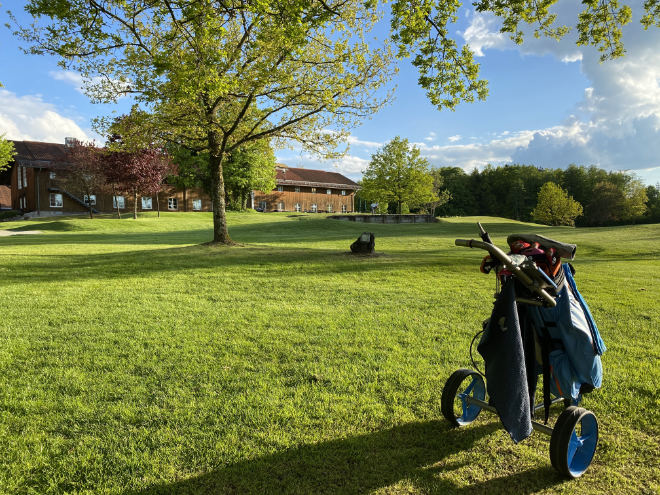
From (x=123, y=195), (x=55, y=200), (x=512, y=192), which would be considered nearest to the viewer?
(x=123, y=195)

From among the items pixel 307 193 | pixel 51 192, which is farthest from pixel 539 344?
pixel 307 193

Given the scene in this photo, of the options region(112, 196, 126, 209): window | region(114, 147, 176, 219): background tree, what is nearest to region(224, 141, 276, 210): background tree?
region(114, 147, 176, 219): background tree

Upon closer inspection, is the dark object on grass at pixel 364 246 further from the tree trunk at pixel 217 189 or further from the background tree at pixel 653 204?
the background tree at pixel 653 204

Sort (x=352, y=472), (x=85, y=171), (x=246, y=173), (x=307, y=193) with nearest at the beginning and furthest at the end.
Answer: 1. (x=352, y=472)
2. (x=85, y=171)
3. (x=246, y=173)
4. (x=307, y=193)

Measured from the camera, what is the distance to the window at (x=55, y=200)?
1608 inches

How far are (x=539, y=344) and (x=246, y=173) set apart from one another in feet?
144

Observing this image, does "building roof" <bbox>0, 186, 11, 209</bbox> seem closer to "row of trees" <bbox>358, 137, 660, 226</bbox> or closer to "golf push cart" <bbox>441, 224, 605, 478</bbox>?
"row of trees" <bbox>358, 137, 660, 226</bbox>

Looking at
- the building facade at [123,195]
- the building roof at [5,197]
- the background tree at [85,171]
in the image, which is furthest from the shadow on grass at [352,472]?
the building roof at [5,197]

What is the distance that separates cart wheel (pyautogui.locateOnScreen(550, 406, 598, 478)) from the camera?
2.55 m

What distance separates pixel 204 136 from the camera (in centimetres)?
1563

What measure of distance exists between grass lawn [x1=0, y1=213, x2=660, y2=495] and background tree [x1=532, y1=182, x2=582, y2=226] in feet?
190

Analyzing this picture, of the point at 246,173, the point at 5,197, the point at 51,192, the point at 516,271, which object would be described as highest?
the point at 246,173

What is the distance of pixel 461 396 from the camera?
324 centimetres

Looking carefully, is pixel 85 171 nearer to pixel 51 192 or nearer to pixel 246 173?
pixel 51 192
